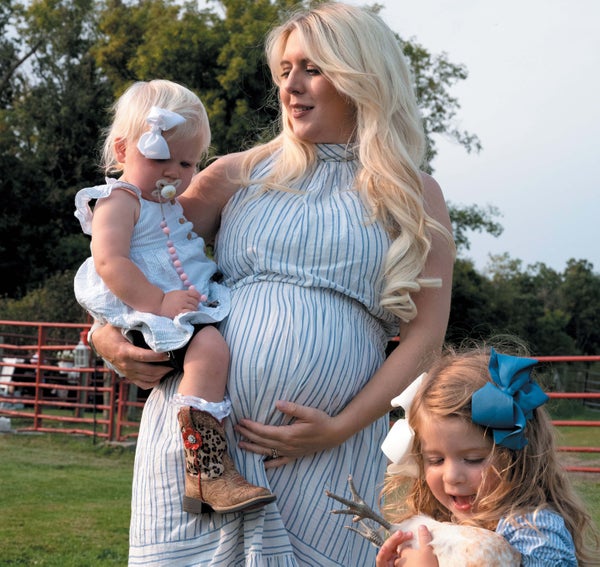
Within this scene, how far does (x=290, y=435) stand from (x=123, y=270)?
0.64m

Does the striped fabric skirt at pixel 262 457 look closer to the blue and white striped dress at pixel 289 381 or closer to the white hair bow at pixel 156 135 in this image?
the blue and white striped dress at pixel 289 381

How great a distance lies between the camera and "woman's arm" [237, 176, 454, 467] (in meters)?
2.57

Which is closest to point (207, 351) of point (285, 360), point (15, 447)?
point (285, 360)

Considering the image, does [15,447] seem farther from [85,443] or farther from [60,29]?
[60,29]

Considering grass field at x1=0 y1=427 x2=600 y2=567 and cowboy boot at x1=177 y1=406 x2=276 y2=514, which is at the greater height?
cowboy boot at x1=177 y1=406 x2=276 y2=514

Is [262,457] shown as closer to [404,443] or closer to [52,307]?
[404,443]

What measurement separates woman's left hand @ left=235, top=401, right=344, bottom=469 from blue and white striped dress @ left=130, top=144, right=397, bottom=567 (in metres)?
0.03

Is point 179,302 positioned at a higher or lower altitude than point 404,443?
higher

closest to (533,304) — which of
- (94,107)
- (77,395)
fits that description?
(94,107)

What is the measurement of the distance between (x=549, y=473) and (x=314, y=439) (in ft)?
2.15

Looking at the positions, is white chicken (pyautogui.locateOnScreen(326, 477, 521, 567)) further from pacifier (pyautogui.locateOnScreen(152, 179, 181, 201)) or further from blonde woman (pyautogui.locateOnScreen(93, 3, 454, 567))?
pacifier (pyautogui.locateOnScreen(152, 179, 181, 201))

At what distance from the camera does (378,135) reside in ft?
9.22

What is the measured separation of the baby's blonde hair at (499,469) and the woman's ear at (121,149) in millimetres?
1228

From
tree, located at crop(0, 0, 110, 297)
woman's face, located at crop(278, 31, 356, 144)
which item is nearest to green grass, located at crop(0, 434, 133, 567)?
woman's face, located at crop(278, 31, 356, 144)
